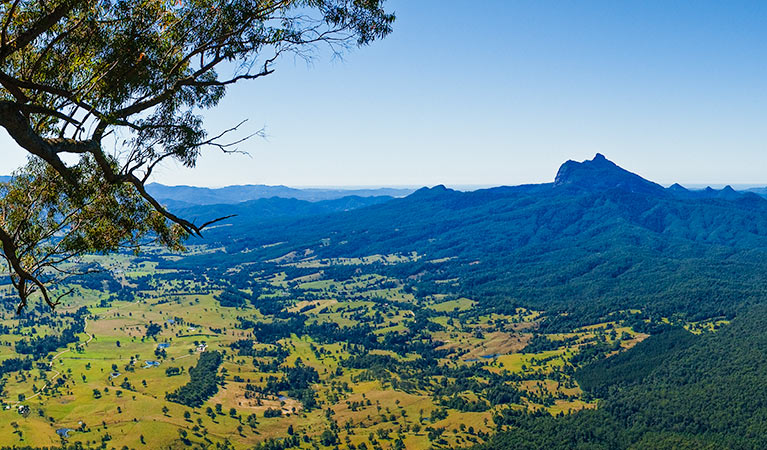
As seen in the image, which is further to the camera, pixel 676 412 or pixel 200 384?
pixel 200 384

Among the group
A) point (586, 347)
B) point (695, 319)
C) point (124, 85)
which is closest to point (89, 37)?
point (124, 85)

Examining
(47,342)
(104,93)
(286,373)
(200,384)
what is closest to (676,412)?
(286,373)

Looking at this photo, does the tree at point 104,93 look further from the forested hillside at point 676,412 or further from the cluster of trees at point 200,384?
the cluster of trees at point 200,384

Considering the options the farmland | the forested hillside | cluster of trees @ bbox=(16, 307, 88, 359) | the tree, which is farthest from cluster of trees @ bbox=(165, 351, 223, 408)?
the tree

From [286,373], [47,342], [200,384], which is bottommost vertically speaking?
[286,373]

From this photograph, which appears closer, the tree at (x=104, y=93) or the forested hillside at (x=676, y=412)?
the tree at (x=104, y=93)

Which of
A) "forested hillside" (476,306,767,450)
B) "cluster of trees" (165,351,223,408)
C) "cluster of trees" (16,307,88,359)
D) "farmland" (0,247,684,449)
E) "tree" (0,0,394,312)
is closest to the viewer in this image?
"tree" (0,0,394,312)

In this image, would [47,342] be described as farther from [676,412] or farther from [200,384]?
[676,412]

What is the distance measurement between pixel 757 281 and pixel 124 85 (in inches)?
8129

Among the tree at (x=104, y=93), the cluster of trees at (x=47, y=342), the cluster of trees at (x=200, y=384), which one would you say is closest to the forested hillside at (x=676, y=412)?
the cluster of trees at (x=200, y=384)

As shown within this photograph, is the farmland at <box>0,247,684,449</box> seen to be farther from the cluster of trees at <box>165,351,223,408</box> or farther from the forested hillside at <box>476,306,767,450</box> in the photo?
the forested hillside at <box>476,306,767,450</box>

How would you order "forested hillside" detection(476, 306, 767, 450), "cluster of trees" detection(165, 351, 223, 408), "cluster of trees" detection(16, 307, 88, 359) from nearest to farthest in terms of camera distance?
"forested hillside" detection(476, 306, 767, 450), "cluster of trees" detection(165, 351, 223, 408), "cluster of trees" detection(16, 307, 88, 359)

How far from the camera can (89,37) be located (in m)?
12.3

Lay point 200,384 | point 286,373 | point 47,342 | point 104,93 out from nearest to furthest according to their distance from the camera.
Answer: point 104,93, point 200,384, point 286,373, point 47,342
